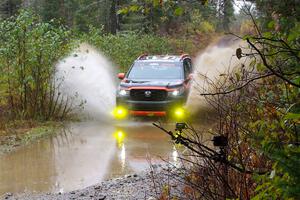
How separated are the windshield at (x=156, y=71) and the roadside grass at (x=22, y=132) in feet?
9.28

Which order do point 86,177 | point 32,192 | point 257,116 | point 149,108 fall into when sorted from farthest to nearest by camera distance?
point 149,108 → point 86,177 → point 32,192 → point 257,116

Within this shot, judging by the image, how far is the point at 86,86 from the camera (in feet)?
59.8

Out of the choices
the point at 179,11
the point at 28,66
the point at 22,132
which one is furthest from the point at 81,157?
the point at 179,11

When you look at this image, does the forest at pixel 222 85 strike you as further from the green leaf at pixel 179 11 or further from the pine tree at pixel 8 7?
the pine tree at pixel 8 7

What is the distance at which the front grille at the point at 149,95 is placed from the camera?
15.1 m

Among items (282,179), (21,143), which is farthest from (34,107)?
(282,179)

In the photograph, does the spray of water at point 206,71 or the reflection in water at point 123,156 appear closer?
the reflection in water at point 123,156

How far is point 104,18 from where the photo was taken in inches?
1973

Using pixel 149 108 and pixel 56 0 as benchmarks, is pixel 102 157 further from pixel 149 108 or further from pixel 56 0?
pixel 56 0

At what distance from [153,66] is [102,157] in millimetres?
6014

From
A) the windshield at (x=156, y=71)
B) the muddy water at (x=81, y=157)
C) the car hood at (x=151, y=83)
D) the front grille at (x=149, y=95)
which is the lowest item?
the muddy water at (x=81, y=157)

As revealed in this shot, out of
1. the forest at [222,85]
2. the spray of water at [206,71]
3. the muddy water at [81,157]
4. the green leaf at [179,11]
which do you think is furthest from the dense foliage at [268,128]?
the spray of water at [206,71]

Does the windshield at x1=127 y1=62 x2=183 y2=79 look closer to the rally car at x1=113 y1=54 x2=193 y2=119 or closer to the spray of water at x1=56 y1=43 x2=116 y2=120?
the rally car at x1=113 y1=54 x2=193 y2=119

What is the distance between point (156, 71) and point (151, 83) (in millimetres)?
1149
